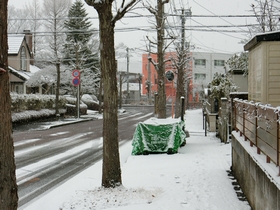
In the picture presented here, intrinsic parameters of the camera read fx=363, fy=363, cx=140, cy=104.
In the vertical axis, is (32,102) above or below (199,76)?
below

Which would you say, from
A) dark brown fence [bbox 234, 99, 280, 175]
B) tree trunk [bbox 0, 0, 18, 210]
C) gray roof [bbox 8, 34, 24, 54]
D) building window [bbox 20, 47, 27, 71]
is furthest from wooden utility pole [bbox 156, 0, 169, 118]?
building window [bbox 20, 47, 27, 71]

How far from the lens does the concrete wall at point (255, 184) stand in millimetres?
4309

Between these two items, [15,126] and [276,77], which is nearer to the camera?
[276,77]

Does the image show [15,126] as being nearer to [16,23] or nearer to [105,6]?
[105,6]

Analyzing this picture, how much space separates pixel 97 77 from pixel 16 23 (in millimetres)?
13948

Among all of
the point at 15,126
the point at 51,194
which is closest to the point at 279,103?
the point at 51,194

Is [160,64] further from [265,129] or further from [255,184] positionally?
[265,129]

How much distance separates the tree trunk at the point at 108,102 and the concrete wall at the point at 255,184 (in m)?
2.44

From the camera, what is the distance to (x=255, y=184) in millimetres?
5559

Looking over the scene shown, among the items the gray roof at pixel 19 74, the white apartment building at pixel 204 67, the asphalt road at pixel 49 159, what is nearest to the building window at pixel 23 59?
the gray roof at pixel 19 74

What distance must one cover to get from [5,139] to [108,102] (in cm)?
325

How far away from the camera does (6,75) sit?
408cm

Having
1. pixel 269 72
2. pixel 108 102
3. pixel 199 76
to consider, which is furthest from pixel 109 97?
pixel 199 76

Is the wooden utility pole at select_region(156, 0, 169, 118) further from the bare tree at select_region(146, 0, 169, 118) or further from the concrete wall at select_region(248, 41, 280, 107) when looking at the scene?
the concrete wall at select_region(248, 41, 280, 107)
